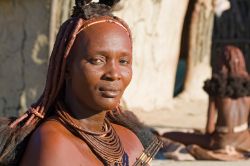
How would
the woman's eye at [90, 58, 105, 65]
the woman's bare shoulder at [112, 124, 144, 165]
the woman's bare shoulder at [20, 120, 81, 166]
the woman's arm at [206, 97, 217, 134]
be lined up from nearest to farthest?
the woman's bare shoulder at [20, 120, 81, 166], the woman's eye at [90, 58, 105, 65], the woman's bare shoulder at [112, 124, 144, 165], the woman's arm at [206, 97, 217, 134]

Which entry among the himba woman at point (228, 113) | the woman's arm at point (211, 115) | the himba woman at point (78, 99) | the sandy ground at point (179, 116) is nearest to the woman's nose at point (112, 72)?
the himba woman at point (78, 99)

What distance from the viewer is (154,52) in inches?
420

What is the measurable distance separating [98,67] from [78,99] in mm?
149

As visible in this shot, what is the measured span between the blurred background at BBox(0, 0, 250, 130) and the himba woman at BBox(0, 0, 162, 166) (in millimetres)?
2991

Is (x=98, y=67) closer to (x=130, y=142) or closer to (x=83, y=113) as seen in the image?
(x=83, y=113)

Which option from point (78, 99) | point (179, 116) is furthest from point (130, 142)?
point (179, 116)

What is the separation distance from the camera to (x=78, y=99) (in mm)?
2723

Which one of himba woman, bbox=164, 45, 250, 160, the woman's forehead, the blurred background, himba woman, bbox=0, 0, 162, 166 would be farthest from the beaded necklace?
himba woman, bbox=164, 45, 250, 160

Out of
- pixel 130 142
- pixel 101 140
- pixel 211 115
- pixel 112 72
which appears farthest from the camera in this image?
pixel 211 115

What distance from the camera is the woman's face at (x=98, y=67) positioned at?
2.65m

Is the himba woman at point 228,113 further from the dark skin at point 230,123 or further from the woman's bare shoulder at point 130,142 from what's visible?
the woman's bare shoulder at point 130,142

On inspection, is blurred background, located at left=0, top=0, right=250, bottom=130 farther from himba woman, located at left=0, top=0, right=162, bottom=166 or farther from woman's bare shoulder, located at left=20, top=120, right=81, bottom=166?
woman's bare shoulder, located at left=20, top=120, right=81, bottom=166

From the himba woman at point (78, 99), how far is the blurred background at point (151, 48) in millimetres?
2991

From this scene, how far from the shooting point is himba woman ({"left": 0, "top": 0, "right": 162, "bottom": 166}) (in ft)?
8.59
